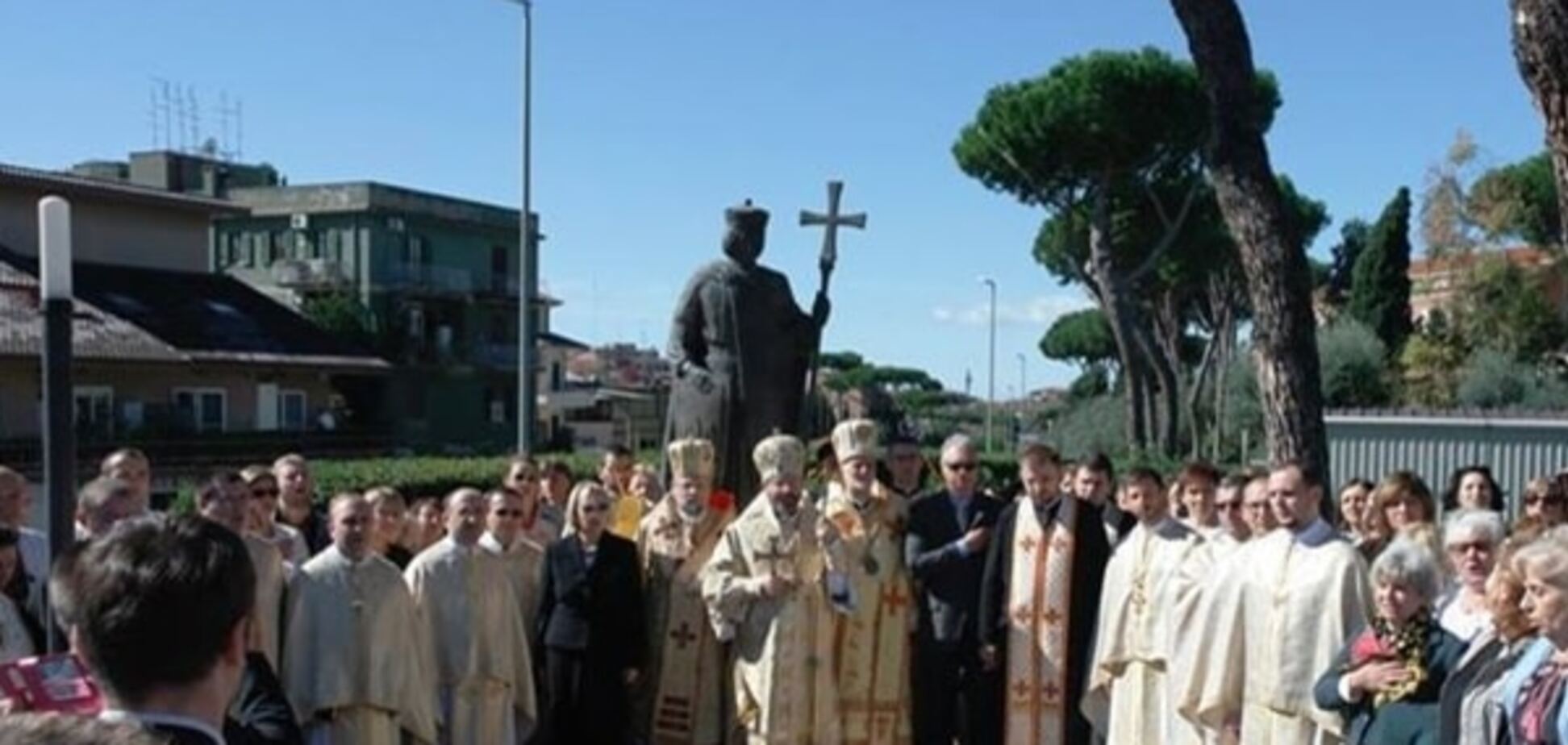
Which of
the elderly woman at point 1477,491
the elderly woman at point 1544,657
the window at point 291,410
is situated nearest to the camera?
the elderly woman at point 1544,657

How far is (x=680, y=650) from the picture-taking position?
26.3ft

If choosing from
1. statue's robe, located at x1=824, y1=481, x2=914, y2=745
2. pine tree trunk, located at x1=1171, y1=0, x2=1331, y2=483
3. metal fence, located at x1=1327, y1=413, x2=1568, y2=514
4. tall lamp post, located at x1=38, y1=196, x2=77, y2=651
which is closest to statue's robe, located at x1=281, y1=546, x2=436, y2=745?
statue's robe, located at x1=824, y1=481, x2=914, y2=745

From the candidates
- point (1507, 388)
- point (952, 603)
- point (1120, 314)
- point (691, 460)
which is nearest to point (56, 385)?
point (691, 460)

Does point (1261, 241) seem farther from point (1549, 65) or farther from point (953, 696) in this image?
point (953, 696)

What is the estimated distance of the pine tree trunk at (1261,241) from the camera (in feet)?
37.3

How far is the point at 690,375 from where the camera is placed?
9398 millimetres

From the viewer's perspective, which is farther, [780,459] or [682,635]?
[682,635]

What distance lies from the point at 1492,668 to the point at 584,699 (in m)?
4.26

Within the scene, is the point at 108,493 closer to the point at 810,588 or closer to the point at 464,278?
the point at 810,588

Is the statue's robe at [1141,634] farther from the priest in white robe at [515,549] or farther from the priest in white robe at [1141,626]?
the priest in white robe at [515,549]

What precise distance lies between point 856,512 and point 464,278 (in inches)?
1737

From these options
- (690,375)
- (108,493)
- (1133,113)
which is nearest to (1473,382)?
(1133,113)

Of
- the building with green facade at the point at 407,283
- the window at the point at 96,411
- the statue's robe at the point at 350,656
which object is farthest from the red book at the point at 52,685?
the building with green facade at the point at 407,283

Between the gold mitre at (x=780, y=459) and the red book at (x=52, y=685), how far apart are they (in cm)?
531
